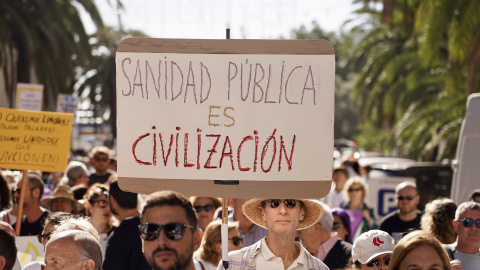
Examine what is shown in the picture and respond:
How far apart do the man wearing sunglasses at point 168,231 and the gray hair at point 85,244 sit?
25 cm

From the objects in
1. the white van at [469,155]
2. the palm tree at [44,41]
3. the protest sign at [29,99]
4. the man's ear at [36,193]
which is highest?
the palm tree at [44,41]

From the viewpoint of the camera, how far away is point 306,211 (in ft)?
17.7

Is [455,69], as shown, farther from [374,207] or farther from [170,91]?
[170,91]

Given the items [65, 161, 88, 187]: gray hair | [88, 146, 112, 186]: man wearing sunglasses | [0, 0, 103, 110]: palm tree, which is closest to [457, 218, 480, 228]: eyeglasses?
[65, 161, 88, 187]: gray hair

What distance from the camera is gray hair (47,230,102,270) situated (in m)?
4.48

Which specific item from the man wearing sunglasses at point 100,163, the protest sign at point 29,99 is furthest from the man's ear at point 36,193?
the protest sign at point 29,99

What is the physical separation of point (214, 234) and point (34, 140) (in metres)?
2.86

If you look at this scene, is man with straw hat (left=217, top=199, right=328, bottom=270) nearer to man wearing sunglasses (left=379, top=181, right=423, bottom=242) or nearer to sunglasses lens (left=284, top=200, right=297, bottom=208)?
sunglasses lens (left=284, top=200, right=297, bottom=208)

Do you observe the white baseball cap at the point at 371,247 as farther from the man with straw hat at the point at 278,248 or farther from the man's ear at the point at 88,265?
the man's ear at the point at 88,265

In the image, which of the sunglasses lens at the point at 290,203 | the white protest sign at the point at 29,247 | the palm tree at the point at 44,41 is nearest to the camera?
the sunglasses lens at the point at 290,203

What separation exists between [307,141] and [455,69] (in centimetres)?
1445

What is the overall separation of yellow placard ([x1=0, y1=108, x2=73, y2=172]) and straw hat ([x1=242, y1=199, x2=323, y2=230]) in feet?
11.7

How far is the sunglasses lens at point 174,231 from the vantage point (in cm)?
467

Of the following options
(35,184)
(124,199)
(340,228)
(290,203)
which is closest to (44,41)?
(35,184)
